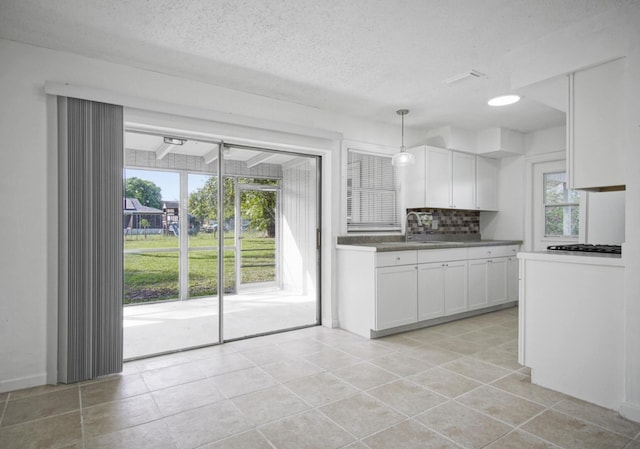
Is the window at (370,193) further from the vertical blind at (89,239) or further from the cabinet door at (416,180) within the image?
the vertical blind at (89,239)

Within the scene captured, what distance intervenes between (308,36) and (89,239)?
7.26ft

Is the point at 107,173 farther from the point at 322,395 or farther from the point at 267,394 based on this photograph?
the point at 322,395

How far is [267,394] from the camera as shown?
8.36ft

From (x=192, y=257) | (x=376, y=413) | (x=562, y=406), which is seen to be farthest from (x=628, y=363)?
(x=192, y=257)

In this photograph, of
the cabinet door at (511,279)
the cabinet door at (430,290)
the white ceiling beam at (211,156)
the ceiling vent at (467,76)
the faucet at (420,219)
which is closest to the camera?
the ceiling vent at (467,76)

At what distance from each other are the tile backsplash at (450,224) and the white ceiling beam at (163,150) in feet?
10.1

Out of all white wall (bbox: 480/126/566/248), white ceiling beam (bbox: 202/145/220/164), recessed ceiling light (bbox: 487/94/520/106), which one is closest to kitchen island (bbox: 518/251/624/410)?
recessed ceiling light (bbox: 487/94/520/106)

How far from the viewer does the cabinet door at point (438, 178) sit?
4871mm

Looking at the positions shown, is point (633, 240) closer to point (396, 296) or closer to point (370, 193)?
point (396, 296)

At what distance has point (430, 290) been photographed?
165 inches

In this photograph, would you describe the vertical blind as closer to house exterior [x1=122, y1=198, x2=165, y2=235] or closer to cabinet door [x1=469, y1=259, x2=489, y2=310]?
house exterior [x1=122, y1=198, x2=165, y2=235]

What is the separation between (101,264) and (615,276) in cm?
355

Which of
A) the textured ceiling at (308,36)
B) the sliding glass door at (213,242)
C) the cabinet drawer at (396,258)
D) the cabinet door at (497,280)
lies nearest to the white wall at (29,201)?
the textured ceiling at (308,36)

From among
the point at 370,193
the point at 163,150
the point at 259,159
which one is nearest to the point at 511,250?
the point at 370,193
